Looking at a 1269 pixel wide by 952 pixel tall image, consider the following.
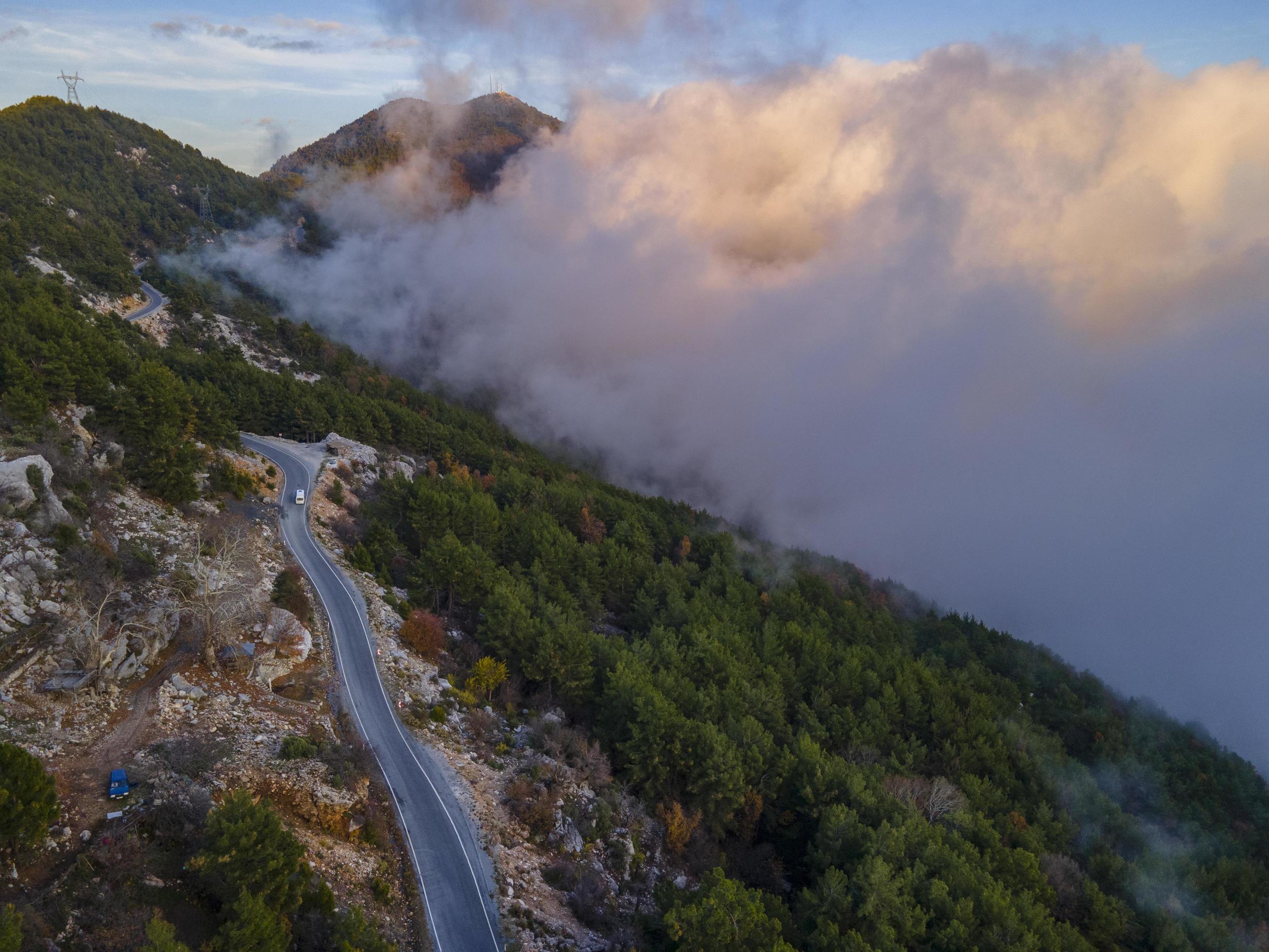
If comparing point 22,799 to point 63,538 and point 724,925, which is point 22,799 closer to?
point 63,538

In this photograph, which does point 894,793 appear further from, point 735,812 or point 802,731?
point 735,812

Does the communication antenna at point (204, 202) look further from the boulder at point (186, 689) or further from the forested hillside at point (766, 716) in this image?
the boulder at point (186, 689)

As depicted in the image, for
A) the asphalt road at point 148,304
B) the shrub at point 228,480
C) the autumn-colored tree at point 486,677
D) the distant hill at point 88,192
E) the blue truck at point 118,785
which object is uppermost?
the distant hill at point 88,192

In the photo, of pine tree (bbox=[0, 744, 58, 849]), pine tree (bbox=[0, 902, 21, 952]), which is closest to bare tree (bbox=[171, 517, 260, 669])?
pine tree (bbox=[0, 744, 58, 849])

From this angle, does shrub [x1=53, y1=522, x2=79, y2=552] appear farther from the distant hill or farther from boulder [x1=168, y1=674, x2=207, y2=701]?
the distant hill

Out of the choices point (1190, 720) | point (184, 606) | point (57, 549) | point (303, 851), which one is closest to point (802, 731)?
point (303, 851)

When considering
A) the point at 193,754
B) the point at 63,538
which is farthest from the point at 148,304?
the point at 193,754

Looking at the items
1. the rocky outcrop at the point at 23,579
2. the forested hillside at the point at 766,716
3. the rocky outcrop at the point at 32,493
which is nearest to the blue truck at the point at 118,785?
the rocky outcrop at the point at 23,579
